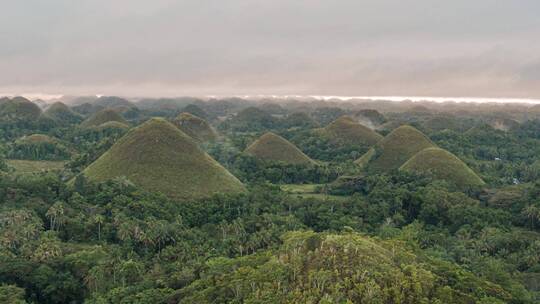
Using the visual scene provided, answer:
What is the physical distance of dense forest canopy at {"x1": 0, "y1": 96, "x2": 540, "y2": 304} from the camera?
2609cm

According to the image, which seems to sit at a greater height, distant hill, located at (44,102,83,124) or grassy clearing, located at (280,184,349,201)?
distant hill, located at (44,102,83,124)

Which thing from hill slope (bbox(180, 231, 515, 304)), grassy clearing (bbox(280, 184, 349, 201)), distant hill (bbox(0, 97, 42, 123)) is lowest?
grassy clearing (bbox(280, 184, 349, 201))

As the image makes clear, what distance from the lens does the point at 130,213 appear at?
40031 millimetres

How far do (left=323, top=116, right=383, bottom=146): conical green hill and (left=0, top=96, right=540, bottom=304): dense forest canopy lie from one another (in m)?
8.33

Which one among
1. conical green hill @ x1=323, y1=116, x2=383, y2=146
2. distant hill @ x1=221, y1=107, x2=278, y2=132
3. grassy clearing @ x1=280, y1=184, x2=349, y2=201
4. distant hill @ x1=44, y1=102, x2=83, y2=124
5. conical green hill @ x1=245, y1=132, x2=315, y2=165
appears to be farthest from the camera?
distant hill @ x1=44, y1=102, x2=83, y2=124

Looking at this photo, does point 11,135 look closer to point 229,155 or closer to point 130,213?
point 229,155

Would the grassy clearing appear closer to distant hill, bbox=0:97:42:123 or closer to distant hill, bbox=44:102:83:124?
distant hill, bbox=0:97:42:123

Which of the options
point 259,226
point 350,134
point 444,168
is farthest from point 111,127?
point 259,226

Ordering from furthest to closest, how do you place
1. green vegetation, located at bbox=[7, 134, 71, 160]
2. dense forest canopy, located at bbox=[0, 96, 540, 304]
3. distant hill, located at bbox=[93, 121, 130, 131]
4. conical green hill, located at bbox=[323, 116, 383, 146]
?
distant hill, located at bbox=[93, 121, 130, 131] < conical green hill, located at bbox=[323, 116, 383, 146] < green vegetation, located at bbox=[7, 134, 71, 160] < dense forest canopy, located at bbox=[0, 96, 540, 304]

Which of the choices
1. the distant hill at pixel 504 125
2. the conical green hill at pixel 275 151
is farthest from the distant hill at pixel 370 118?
the conical green hill at pixel 275 151

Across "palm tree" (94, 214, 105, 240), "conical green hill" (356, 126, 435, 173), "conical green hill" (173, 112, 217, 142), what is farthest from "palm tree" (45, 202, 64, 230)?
"conical green hill" (173, 112, 217, 142)

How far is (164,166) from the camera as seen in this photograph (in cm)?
5222

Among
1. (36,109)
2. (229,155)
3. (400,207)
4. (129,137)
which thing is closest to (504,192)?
(400,207)

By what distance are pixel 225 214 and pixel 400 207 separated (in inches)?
688
